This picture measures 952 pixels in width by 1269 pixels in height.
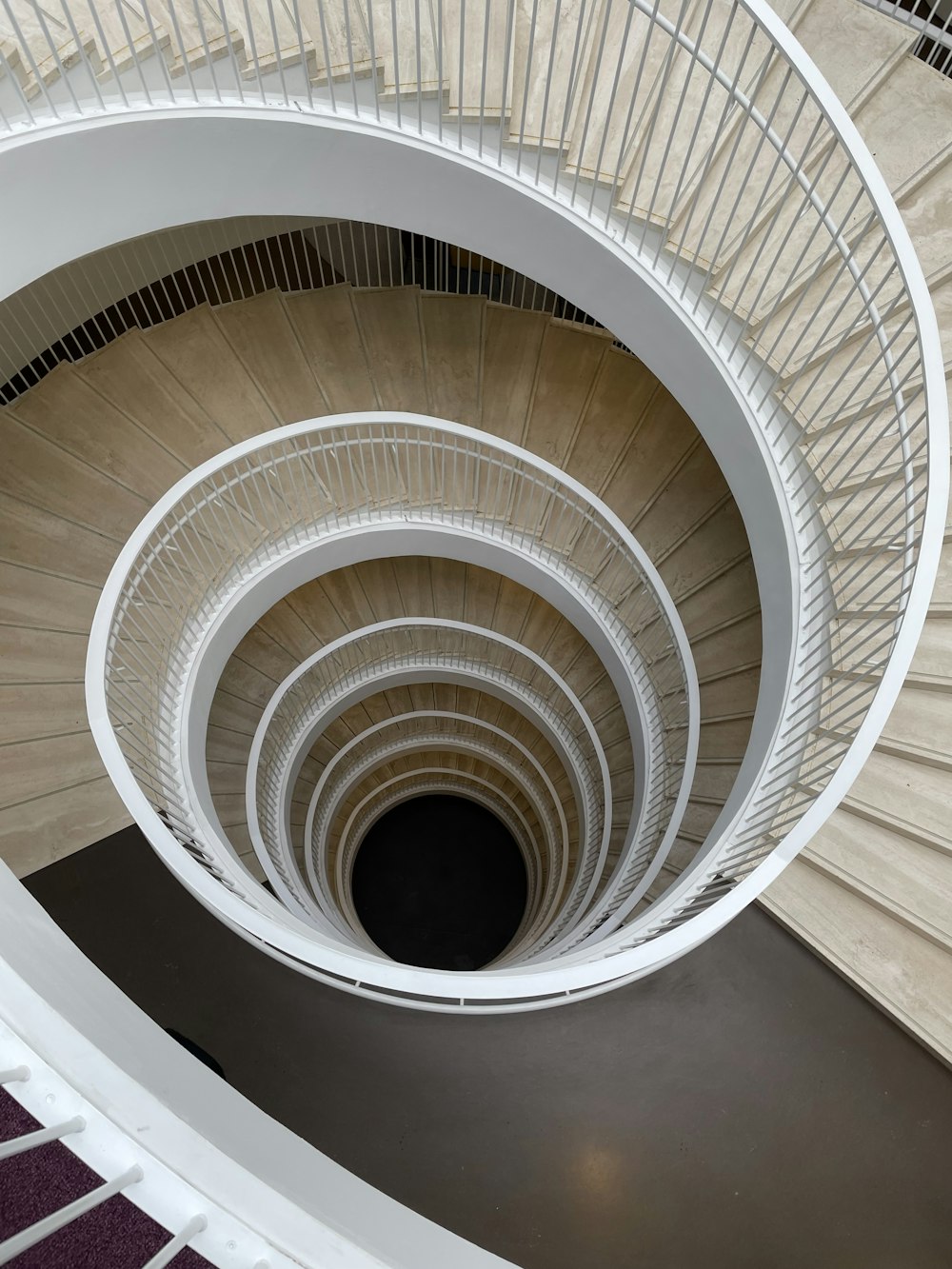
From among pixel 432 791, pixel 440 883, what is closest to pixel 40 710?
pixel 440 883

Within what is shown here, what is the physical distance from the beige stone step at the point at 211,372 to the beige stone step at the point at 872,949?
235 inches

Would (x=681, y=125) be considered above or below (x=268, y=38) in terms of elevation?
below

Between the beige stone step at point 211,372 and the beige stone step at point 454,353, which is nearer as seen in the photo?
the beige stone step at point 211,372

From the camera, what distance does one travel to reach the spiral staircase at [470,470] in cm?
389

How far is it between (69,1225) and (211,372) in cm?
707

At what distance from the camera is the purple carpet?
1.54 m

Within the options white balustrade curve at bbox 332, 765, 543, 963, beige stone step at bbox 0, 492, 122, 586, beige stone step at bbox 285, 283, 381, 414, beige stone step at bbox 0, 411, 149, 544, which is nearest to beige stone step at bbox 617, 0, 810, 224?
beige stone step at bbox 285, 283, 381, 414

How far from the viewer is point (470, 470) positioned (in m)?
8.04

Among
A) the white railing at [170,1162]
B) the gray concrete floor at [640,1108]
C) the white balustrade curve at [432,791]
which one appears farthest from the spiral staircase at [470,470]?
the white balustrade curve at [432,791]

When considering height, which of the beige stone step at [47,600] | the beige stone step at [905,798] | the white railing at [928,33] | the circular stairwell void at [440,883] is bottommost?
the circular stairwell void at [440,883]

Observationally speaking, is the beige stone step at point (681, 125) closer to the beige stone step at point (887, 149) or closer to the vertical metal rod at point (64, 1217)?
the beige stone step at point (887, 149)

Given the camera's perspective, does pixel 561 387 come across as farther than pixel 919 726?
Yes

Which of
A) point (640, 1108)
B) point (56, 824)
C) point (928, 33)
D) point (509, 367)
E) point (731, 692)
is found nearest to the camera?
point (640, 1108)

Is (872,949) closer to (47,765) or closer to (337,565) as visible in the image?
(337,565)
